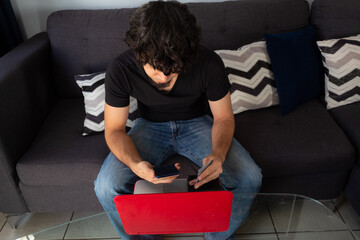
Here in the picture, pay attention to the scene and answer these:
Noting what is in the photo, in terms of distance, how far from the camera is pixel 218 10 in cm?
160

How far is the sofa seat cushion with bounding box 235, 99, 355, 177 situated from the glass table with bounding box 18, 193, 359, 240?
0.84 feet

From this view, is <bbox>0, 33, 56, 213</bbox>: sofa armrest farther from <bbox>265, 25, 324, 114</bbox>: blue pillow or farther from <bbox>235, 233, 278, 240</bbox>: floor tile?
<bbox>265, 25, 324, 114</bbox>: blue pillow

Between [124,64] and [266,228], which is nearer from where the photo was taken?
[266,228]

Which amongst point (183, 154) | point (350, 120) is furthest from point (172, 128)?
point (350, 120)

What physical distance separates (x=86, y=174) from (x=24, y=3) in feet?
4.07

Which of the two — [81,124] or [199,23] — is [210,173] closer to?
[81,124]

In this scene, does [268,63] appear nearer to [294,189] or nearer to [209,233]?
[294,189]

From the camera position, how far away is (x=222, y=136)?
1.17 m

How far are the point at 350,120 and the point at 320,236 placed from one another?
68cm

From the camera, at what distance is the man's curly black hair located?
875 millimetres

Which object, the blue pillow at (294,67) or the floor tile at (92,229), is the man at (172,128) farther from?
the blue pillow at (294,67)

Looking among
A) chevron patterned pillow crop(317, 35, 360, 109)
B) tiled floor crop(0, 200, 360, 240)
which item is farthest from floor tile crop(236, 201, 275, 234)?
chevron patterned pillow crop(317, 35, 360, 109)

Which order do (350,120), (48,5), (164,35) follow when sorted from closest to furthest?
1. (164,35)
2. (350,120)
3. (48,5)

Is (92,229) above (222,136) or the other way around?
the other way around
